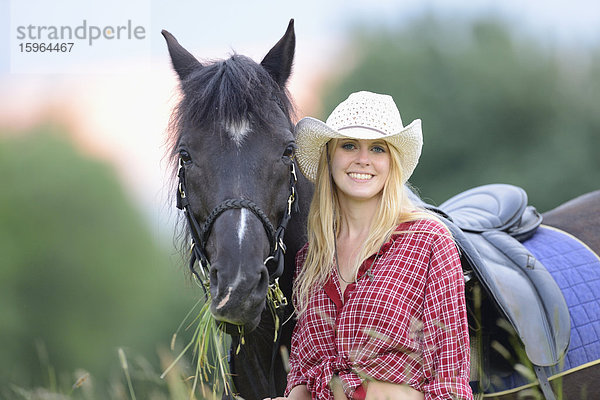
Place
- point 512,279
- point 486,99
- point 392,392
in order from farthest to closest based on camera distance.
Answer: point 486,99 → point 512,279 → point 392,392

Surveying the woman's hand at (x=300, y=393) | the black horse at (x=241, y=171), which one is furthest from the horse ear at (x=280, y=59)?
the woman's hand at (x=300, y=393)

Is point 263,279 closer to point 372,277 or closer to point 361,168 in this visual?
point 372,277

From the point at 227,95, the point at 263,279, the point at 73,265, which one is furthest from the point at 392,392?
the point at 73,265

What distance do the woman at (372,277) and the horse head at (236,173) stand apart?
18 centimetres

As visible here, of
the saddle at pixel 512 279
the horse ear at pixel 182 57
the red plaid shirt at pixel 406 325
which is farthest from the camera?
the horse ear at pixel 182 57

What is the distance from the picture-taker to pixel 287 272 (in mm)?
3240

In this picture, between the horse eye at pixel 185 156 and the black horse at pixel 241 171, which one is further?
the horse eye at pixel 185 156

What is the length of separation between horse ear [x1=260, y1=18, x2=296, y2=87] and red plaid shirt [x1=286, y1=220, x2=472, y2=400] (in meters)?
0.98

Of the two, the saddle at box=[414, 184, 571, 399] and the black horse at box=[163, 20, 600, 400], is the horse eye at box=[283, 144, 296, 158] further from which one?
the saddle at box=[414, 184, 571, 399]

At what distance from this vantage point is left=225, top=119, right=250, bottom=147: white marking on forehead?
9.23 feet

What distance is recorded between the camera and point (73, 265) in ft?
98.3

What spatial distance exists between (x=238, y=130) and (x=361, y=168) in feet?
1.77

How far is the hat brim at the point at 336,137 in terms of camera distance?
2842 mm

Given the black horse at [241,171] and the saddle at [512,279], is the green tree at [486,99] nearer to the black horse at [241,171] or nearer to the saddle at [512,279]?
the saddle at [512,279]
